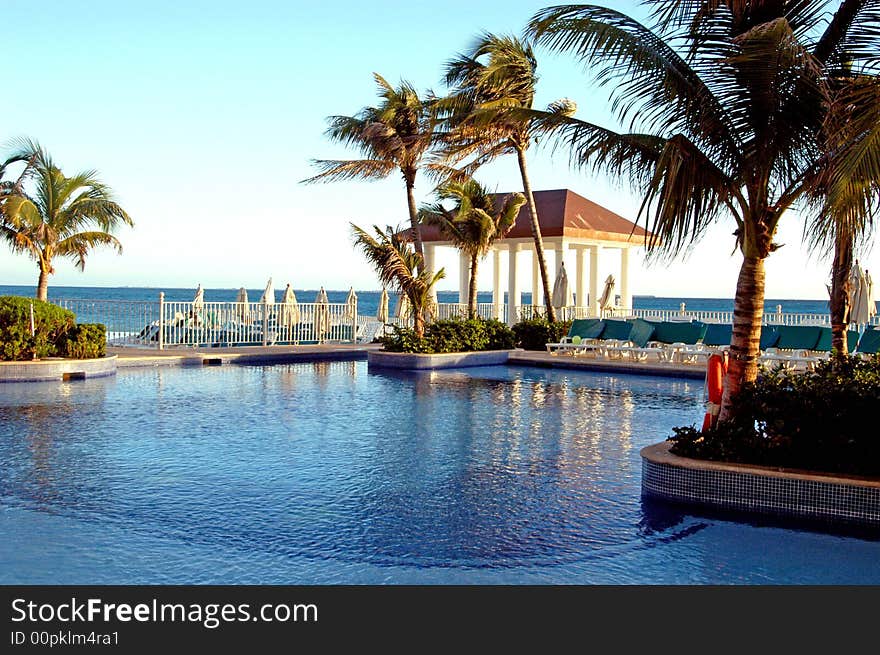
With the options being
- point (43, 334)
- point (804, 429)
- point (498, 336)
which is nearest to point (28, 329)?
point (43, 334)

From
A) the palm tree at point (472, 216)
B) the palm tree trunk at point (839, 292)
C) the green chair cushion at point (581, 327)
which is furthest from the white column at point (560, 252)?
the palm tree trunk at point (839, 292)

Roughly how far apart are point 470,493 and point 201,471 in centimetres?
229

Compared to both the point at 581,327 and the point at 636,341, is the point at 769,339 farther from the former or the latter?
the point at 581,327

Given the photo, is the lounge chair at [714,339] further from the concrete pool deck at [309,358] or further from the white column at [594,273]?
the white column at [594,273]

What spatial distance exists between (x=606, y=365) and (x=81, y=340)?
9.68 m

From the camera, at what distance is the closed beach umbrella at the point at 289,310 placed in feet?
64.8

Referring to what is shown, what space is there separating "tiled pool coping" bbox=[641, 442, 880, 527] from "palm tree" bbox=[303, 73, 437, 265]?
13388mm

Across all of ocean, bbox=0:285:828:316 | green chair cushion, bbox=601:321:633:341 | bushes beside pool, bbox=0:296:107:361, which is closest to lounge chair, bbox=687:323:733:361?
green chair cushion, bbox=601:321:633:341

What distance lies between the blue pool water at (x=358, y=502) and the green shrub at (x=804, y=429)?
656 millimetres

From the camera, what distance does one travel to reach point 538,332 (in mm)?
19578

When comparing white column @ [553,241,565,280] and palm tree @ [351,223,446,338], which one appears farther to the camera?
white column @ [553,241,565,280]

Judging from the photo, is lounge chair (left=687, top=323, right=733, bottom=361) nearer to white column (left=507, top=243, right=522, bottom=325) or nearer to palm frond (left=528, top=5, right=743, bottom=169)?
white column (left=507, top=243, right=522, bottom=325)

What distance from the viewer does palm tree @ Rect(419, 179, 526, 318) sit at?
1958cm
